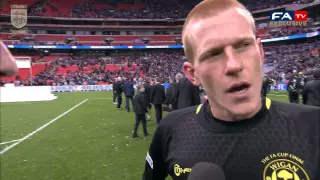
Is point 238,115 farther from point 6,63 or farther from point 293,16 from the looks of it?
point 293,16

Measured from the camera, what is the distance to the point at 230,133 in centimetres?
146

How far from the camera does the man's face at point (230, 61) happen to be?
129 centimetres

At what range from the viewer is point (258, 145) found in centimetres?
141

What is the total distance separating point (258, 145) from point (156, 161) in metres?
0.71

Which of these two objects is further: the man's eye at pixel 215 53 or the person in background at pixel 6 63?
the man's eye at pixel 215 53

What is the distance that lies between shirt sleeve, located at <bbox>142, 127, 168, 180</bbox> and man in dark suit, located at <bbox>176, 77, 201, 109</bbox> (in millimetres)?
6119

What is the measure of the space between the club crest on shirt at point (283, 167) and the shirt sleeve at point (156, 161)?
0.66 meters

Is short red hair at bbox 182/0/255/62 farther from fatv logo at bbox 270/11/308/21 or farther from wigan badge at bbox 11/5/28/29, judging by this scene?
fatv logo at bbox 270/11/308/21

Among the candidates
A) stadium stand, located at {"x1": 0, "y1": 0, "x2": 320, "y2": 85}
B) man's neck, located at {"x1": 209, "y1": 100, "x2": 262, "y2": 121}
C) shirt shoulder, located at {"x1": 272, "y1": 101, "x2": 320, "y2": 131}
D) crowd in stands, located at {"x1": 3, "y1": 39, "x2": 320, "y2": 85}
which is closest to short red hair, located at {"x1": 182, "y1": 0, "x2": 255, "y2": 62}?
man's neck, located at {"x1": 209, "y1": 100, "x2": 262, "y2": 121}

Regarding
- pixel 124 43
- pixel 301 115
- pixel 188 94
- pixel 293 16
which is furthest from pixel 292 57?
pixel 301 115

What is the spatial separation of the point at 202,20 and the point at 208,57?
192 mm

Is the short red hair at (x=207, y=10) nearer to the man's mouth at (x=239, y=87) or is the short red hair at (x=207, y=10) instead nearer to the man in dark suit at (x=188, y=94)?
the man's mouth at (x=239, y=87)

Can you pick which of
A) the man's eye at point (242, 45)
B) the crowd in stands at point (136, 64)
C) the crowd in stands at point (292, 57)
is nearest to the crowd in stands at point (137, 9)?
the crowd in stands at point (136, 64)

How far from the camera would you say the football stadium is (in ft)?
5.68
